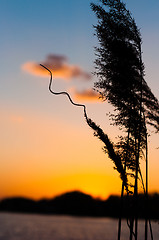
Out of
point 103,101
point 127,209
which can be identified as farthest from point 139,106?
point 127,209

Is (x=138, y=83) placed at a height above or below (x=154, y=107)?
above

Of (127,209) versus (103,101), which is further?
(103,101)

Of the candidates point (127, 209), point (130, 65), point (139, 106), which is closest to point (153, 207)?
point (127, 209)

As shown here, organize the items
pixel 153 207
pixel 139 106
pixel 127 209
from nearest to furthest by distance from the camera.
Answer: pixel 127 209, pixel 139 106, pixel 153 207

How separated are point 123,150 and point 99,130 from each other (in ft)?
2.25

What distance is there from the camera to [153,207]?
18.7 ft

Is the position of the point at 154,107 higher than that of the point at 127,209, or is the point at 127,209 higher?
the point at 154,107

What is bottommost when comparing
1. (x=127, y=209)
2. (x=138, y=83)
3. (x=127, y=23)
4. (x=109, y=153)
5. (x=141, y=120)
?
(x=127, y=209)

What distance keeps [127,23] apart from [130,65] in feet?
2.20

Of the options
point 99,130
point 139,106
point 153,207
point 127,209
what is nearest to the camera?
point 99,130

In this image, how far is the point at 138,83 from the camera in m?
5.11

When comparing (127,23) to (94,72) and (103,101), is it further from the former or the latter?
(103,101)

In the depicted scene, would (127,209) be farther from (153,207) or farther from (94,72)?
(94,72)

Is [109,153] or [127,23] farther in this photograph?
[127,23]
